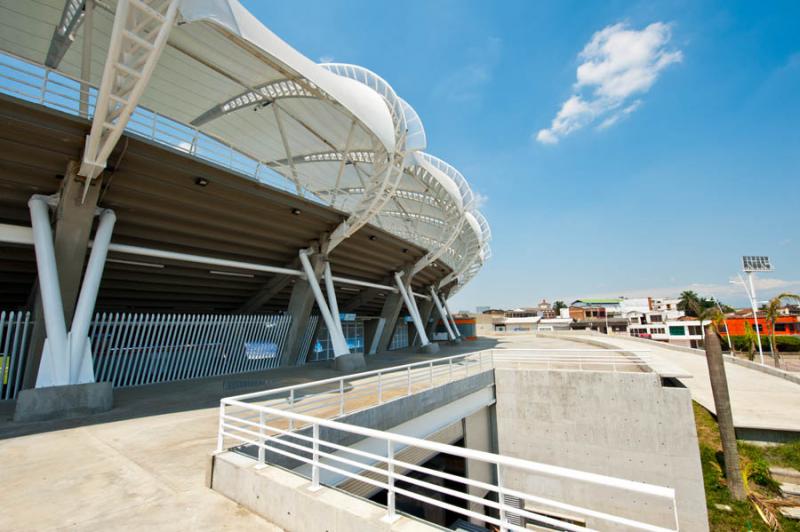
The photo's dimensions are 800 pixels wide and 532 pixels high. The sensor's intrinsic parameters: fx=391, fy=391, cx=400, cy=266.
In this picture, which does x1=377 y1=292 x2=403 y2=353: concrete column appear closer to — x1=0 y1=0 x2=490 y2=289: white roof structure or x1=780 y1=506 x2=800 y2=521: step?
x1=0 y1=0 x2=490 y2=289: white roof structure

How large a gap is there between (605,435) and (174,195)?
19.6 metres

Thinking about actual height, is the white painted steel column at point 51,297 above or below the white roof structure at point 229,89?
below

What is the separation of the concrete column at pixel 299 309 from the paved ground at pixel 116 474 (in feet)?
33.6

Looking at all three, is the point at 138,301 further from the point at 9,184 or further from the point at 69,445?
the point at 69,445

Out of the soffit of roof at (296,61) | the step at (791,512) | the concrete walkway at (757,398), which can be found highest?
the soffit of roof at (296,61)

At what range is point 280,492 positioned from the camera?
5070 millimetres

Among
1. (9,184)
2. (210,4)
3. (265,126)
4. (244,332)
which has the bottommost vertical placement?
(244,332)

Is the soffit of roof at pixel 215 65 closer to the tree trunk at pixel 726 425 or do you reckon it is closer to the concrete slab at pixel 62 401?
the concrete slab at pixel 62 401

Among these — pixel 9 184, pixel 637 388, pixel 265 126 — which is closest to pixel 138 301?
pixel 9 184

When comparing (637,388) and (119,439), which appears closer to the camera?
(119,439)

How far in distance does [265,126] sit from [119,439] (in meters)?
20.7

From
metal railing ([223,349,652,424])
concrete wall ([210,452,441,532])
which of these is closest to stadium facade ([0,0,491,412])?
metal railing ([223,349,652,424])

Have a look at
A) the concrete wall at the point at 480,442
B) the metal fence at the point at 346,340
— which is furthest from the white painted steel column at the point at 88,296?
the metal fence at the point at 346,340

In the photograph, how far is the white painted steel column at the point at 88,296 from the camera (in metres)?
10.8
